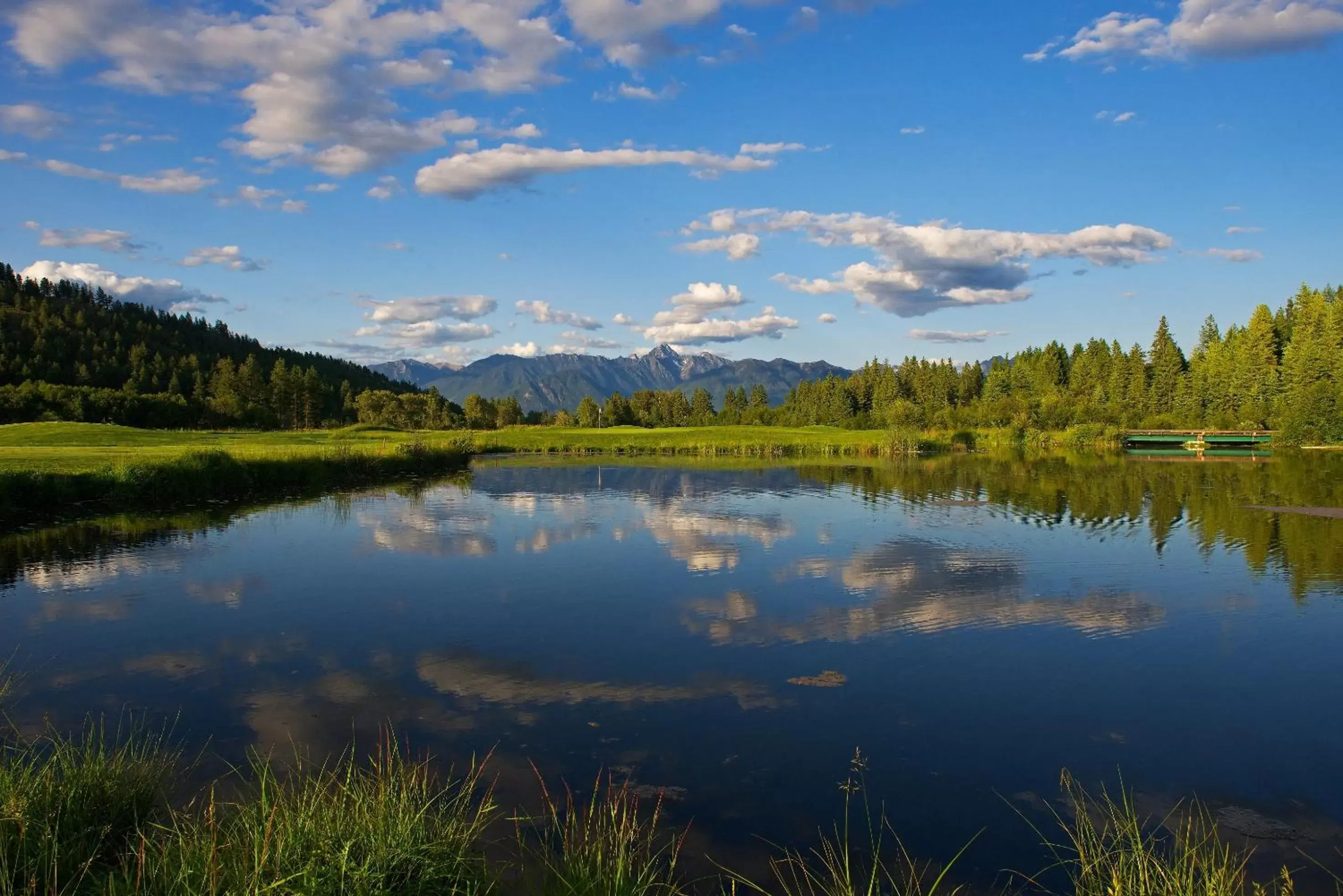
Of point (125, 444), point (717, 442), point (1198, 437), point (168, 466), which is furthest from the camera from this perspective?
point (1198, 437)

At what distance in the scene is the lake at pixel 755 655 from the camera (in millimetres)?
9297

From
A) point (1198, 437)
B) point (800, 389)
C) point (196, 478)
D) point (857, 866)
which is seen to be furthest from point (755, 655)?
point (800, 389)

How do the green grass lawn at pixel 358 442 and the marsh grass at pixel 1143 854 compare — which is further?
the green grass lawn at pixel 358 442

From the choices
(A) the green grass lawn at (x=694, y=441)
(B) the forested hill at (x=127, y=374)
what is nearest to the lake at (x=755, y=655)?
(A) the green grass lawn at (x=694, y=441)

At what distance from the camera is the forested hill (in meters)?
91.0

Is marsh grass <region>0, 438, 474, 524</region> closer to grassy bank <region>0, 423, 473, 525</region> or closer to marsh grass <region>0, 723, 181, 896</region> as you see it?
grassy bank <region>0, 423, 473, 525</region>

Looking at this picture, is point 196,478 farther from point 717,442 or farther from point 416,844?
point 717,442

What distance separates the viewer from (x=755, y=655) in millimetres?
13898

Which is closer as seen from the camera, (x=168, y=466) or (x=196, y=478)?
(x=168, y=466)

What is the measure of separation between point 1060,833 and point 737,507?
2759cm

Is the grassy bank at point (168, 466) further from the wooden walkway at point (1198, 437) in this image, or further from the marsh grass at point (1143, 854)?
the wooden walkway at point (1198, 437)

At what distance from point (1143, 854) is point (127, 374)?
532ft

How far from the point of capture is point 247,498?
121ft

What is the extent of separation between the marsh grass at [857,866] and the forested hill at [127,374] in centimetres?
9902
